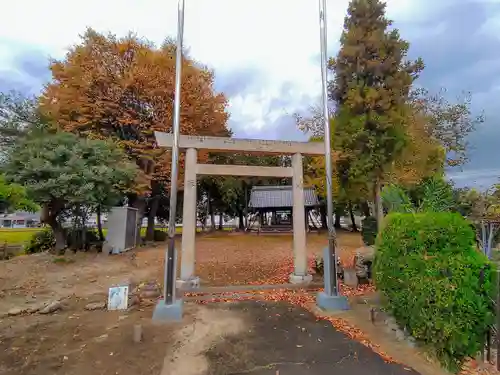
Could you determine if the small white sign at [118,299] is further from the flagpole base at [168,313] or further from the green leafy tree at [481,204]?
the green leafy tree at [481,204]

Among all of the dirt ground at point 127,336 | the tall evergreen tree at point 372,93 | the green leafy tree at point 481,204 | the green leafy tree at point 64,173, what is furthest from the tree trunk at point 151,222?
the green leafy tree at point 481,204

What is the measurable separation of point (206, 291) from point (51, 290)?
12.8ft

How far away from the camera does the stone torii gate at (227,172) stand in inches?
291

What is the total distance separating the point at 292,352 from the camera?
13.6 feet

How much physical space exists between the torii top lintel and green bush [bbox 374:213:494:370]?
160 inches

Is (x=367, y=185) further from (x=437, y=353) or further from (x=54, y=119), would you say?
(x=54, y=119)

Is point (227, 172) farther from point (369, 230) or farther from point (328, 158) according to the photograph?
point (369, 230)

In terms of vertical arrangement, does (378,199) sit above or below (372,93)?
below

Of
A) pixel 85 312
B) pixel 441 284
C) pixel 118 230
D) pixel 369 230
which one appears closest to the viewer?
pixel 441 284

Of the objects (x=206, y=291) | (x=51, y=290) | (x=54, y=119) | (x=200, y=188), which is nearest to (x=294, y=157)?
(x=206, y=291)

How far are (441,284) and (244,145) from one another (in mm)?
5323

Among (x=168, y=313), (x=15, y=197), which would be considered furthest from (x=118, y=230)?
(x=168, y=313)

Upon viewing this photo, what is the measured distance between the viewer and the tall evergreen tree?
41.9 ft

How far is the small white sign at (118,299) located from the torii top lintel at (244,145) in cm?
318
